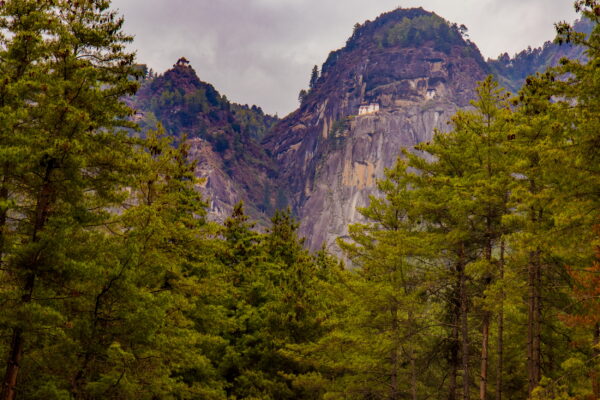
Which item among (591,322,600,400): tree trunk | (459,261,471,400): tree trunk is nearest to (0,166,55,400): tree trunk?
(459,261,471,400): tree trunk

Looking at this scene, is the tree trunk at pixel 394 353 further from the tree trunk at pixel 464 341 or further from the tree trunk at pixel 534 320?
the tree trunk at pixel 534 320

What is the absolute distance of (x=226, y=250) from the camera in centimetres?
1761

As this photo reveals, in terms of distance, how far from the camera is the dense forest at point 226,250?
908 cm

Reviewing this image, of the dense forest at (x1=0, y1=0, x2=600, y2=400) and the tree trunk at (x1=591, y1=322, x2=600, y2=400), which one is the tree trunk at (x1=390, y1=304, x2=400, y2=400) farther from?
the tree trunk at (x1=591, y1=322, x2=600, y2=400)

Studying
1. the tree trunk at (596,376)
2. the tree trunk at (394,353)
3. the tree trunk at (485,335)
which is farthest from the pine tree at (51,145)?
the tree trunk at (596,376)

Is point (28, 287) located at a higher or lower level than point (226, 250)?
lower

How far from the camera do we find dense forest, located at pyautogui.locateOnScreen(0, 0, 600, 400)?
9078 millimetres

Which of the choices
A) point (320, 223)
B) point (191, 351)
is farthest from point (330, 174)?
point (191, 351)

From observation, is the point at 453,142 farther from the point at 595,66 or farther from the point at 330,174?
the point at 330,174

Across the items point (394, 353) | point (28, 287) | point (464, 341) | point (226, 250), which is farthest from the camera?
point (226, 250)

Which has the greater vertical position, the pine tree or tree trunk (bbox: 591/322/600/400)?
the pine tree

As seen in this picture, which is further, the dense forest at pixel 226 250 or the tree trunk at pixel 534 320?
the tree trunk at pixel 534 320

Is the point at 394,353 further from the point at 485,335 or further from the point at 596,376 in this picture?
the point at 596,376

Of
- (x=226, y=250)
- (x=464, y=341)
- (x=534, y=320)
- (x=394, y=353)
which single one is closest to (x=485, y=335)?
(x=464, y=341)
